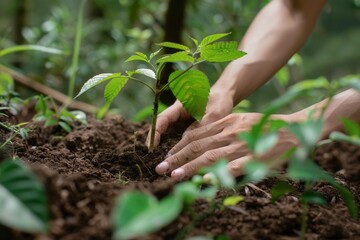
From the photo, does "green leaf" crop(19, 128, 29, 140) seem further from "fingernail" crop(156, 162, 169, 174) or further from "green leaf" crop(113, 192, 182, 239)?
"green leaf" crop(113, 192, 182, 239)

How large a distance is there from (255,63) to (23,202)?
956mm

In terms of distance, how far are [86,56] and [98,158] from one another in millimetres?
1573

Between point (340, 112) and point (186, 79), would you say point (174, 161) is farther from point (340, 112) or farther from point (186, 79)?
point (340, 112)

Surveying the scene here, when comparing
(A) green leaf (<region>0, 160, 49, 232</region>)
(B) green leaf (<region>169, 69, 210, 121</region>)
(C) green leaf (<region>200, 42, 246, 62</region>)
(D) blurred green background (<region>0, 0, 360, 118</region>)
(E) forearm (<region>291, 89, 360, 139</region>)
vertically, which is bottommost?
(D) blurred green background (<region>0, 0, 360, 118</region>)

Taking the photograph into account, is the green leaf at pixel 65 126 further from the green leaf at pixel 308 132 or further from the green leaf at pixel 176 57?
the green leaf at pixel 308 132

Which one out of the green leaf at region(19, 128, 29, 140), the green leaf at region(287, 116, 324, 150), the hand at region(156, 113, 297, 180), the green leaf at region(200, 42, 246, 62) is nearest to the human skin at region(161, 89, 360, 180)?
the hand at region(156, 113, 297, 180)

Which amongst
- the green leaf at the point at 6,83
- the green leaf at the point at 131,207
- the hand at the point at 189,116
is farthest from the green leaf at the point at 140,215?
the green leaf at the point at 6,83

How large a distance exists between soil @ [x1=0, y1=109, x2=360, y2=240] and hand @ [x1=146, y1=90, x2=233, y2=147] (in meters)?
0.03

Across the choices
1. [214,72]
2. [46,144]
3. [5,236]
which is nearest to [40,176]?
[5,236]

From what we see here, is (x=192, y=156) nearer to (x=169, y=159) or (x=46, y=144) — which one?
(x=169, y=159)

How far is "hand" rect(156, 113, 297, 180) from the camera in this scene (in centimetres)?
94

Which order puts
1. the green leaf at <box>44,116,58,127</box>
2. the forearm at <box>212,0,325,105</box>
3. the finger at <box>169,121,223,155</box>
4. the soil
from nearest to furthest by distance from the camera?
the soil → the finger at <box>169,121,223,155</box> → the green leaf at <box>44,116,58,127</box> → the forearm at <box>212,0,325,105</box>

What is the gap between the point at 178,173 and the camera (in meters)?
0.94

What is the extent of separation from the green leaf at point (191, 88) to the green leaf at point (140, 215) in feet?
1.63
